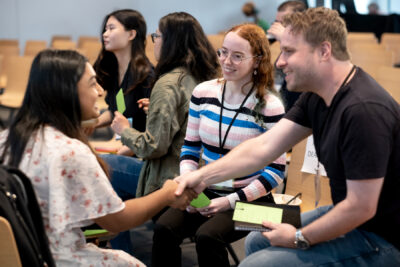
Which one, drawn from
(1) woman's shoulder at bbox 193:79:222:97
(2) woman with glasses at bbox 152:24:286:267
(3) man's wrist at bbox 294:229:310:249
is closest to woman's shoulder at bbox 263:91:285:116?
(2) woman with glasses at bbox 152:24:286:267

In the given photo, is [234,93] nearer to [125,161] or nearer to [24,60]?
[125,161]

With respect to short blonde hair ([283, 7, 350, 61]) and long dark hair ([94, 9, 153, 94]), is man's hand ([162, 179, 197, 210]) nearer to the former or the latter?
short blonde hair ([283, 7, 350, 61])

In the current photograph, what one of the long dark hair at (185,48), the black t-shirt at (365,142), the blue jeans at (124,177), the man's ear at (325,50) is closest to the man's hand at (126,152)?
the blue jeans at (124,177)

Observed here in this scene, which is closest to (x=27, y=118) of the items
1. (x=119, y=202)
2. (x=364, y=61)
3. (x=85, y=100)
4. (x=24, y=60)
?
(x=85, y=100)

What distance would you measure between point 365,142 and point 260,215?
496 millimetres

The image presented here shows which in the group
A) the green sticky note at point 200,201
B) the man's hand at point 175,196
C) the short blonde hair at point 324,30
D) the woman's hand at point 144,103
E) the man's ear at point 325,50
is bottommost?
the green sticky note at point 200,201

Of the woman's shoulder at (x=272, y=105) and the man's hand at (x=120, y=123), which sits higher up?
the woman's shoulder at (x=272, y=105)

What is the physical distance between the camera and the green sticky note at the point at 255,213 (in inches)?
74.6

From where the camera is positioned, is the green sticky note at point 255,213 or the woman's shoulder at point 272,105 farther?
the woman's shoulder at point 272,105

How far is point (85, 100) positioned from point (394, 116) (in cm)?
99

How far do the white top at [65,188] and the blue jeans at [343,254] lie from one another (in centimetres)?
54

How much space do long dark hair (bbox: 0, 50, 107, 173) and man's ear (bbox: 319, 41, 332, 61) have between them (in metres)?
0.80

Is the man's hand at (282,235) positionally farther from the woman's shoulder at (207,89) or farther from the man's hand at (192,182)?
the woman's shoulder at (207,89)

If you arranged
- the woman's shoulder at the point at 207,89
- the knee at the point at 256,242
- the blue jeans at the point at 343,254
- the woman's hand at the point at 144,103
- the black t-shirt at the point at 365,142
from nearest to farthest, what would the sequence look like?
the black t-shirt at the point at 365,142, the blue jeans at the point at 343,254, the knee at the point at 256,242, the woman's shoulder at the point at 207,89, the woman's hand at the point at 144,103
